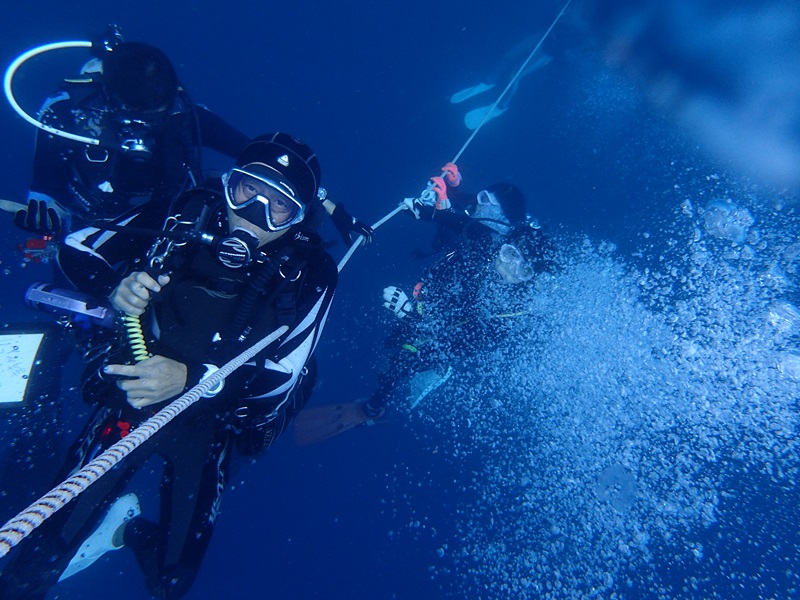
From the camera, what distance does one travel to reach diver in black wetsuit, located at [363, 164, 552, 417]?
4.51m

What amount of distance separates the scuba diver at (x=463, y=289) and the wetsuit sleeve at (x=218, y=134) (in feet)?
6.64

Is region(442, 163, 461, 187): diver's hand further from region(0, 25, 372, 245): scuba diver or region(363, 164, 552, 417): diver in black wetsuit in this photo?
region(0, 25, 372, 245): scuba diver

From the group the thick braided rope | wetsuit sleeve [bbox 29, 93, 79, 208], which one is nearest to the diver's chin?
the thick braided rope

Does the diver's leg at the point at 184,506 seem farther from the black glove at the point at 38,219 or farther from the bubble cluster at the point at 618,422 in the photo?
the bubble cluster at the point at 618,422

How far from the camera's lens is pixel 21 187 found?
6254mm

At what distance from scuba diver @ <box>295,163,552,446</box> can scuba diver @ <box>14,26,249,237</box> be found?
8.30ft

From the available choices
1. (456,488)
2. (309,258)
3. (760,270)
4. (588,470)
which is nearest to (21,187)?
(309,258)

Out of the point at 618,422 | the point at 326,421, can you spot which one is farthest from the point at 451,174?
the point at 618,422

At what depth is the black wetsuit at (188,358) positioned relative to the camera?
2.49 metres

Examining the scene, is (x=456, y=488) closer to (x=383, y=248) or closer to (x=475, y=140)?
(x=383, y=248)

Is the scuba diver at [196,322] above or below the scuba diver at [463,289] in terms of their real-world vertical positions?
above

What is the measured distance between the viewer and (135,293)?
200cm

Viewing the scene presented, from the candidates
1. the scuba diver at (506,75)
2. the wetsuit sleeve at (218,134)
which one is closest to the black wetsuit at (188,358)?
the wetsuit sleeve at (218,134)

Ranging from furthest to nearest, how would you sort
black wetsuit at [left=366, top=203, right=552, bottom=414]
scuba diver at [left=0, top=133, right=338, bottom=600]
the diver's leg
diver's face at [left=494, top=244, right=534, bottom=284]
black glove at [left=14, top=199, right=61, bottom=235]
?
black wetsuit at [left=366, top=203, right=552, bottom=414], diver's face at [left=494, top=244, right=534, bottom=284], black glove at [left=14, top=199, right=61, bottom=235], the diver's leg, scuba diver at [left=0, top=133, right=338, bottom=600]
